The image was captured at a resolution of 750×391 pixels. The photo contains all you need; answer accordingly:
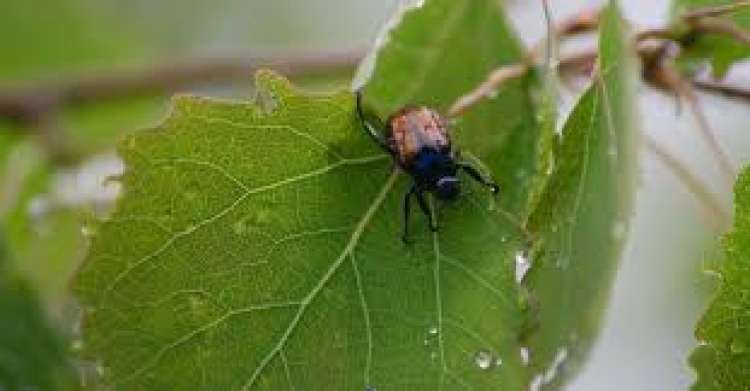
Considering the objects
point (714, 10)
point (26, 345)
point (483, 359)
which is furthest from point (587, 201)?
point (26, 345)

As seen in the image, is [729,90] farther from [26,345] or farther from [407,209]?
[26,345]

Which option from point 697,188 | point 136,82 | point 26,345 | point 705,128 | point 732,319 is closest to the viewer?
point 732,319

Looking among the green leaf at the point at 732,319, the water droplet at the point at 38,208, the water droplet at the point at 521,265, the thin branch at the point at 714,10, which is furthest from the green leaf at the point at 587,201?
the water droplet at the point at 38,208

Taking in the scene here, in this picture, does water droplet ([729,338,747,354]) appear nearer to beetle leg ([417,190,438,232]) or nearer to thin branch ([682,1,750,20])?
beetle leg ([417,190,438,232])

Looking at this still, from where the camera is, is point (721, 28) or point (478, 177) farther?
point (721, 28)

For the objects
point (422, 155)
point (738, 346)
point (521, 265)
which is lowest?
point (738, 346)

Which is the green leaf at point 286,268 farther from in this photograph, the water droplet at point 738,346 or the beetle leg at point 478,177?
the water droplet at point 738,346

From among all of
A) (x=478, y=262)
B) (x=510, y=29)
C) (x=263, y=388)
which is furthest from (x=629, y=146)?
(x=510, y=29)
